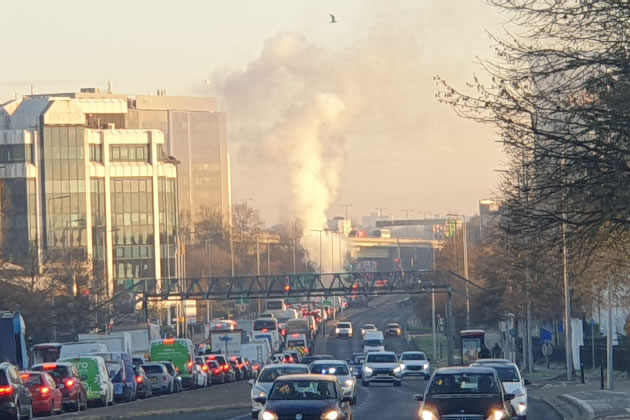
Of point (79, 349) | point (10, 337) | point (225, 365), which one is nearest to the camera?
point (10, 337)

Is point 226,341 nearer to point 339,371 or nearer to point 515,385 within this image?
point 339,371

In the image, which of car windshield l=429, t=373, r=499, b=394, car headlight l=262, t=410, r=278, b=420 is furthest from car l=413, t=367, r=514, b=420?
car headlight l=262, t=410, r=278, b=420

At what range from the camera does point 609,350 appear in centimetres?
4984

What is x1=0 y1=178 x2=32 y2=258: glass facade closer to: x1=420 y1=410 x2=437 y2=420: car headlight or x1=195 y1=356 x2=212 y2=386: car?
x1=195 y1=356 x2=212 y2=386: car

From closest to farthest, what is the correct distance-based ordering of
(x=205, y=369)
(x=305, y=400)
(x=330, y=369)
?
(x=305, y=400)
(x=330, y=369)
(x=205, y=369)

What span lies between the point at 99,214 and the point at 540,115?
350 feet

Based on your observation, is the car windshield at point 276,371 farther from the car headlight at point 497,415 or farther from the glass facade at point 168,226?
the glass facade at point 168,226

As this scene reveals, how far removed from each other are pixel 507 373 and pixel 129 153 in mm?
93661

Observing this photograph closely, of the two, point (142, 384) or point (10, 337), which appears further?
point (142, 384)

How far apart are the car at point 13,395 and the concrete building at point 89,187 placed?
264ft

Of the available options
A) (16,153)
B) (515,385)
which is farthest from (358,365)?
(16,153)

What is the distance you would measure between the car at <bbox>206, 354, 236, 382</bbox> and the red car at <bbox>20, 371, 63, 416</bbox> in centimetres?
3353

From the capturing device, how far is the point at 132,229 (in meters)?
130

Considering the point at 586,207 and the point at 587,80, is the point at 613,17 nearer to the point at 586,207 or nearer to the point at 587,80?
the point at 587,80
